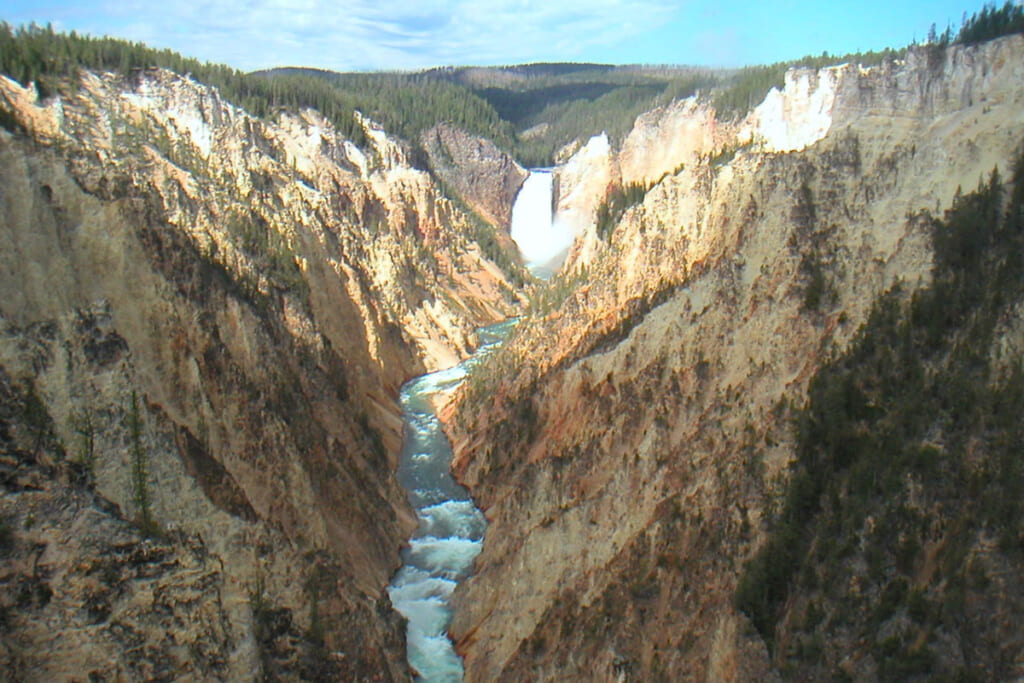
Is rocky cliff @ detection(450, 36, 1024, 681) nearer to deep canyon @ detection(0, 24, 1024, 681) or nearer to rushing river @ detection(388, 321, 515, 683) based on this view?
deep canyon @ detection(0, 24, 1024, 681)

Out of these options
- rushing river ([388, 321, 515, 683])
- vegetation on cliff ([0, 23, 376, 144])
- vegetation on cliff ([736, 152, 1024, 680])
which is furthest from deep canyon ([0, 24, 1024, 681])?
vegetation on cliff ([0, 23, 376, 144])

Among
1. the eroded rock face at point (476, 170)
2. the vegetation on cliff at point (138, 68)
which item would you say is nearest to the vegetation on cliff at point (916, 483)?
the vegetation on cliff at point (138, 68)

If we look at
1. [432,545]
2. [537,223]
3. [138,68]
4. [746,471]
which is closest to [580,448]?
[432,545]

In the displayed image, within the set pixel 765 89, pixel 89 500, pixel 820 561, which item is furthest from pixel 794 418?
pixel 765 89

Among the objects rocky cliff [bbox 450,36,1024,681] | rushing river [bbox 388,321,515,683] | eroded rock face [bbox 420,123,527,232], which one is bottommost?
rushing river [bbox 388,321,515,683]

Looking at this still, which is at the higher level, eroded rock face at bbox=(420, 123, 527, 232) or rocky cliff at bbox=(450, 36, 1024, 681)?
eroded rock face at bbox=(420, 123, 527, 232)

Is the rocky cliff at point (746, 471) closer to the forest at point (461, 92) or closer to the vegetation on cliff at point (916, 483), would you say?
the vegetation on cliff at point (916, 483)

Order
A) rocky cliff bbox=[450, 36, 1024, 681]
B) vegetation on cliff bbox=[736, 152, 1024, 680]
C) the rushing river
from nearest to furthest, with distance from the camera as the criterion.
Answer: vegetation on cliff bbox=[736, 152, 1024, 680] → rocky cliff bbox=[450, 36, 1024, 681] → the rushing river

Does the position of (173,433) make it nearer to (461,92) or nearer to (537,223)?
(537,223)
